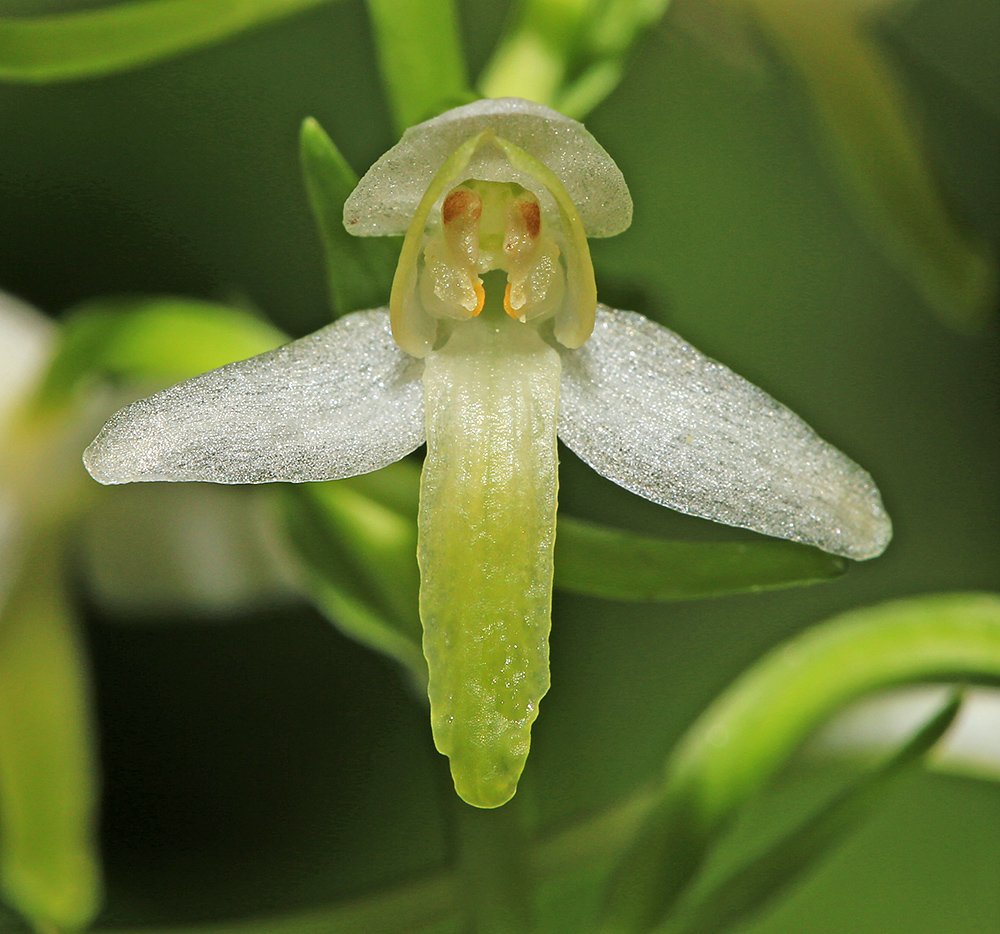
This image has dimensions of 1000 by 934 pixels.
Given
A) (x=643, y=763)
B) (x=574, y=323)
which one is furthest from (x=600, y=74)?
(x=643, y=763)

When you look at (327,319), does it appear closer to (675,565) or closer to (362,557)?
(362,557)

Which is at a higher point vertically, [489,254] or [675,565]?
[489,254]

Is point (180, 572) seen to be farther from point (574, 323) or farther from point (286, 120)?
point (286, 120)

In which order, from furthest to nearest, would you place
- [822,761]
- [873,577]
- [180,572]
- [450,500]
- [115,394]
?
[873,577] < [180,572] < [115,394] < [822,761] < [450,500]

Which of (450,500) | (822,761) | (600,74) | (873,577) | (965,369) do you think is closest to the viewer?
(450,500)

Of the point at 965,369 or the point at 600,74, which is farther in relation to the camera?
the point at 965,369

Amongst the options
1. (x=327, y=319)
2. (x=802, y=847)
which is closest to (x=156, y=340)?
(x=802, y=847)

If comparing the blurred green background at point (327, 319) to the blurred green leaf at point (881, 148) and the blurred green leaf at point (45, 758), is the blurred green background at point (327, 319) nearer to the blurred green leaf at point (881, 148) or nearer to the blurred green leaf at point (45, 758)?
the blurred green leaf at point (881, 148)

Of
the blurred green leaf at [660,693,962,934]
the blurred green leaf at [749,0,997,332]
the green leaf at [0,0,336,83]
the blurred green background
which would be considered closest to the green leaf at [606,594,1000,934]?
the blurred green leaf at [660,693,962,934]

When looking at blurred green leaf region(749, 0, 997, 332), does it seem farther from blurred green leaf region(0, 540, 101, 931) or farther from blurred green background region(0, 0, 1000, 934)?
blurred green leaf region(0, 540, 101, 931)
